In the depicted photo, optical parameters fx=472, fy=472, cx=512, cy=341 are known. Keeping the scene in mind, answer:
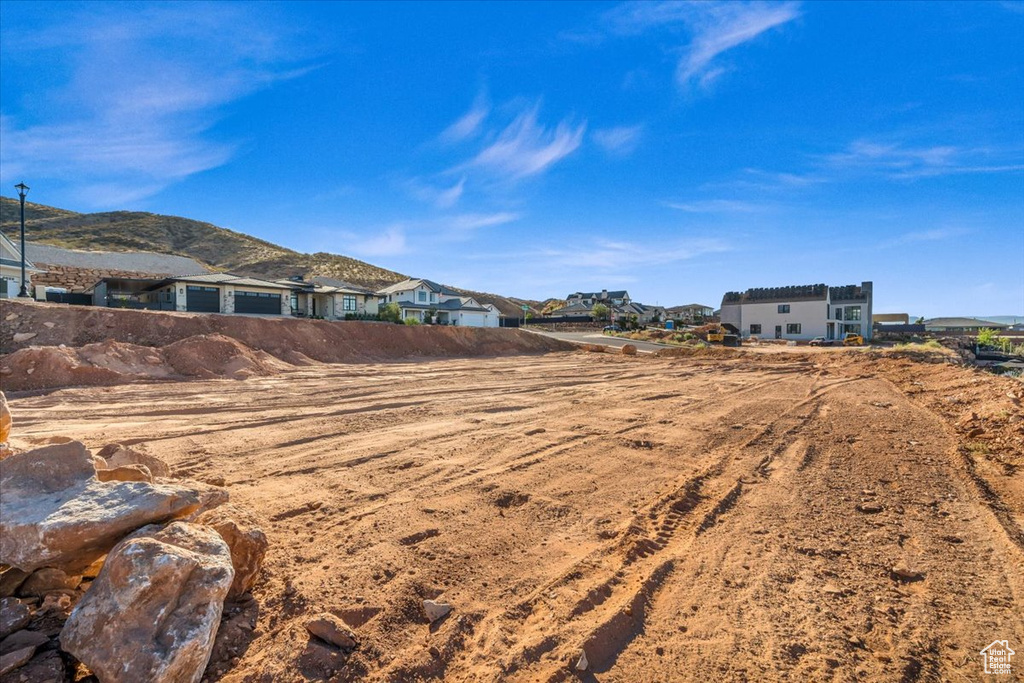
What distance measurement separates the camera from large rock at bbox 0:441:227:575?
2881 millimetres

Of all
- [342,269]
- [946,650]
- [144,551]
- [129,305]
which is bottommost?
[946,650]

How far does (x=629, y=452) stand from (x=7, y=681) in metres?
6.59

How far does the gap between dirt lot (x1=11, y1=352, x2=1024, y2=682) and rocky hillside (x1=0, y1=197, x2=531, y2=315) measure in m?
75.2

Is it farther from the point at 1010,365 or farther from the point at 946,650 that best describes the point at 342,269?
the point at 946,650

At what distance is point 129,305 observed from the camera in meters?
32.4

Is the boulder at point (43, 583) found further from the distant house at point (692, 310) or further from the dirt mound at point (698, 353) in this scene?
the distant house at point (692, 310)

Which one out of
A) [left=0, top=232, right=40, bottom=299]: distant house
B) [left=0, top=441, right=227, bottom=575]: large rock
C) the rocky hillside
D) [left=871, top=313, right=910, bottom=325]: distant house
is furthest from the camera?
[left=871, top=313, right=910, bottom=325]: distant house

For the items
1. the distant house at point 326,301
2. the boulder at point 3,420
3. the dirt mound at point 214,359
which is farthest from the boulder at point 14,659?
the distant house at point 326,301

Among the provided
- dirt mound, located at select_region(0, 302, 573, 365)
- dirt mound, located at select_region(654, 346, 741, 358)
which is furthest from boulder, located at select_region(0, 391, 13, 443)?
dirt mound, located at select_region(654, 346, 741, 358)

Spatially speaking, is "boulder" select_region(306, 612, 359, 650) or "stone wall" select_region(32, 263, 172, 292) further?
"stone wall" select_region(32, 263, 172, 292)

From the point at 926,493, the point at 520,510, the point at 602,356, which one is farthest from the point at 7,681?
the point at 602,356

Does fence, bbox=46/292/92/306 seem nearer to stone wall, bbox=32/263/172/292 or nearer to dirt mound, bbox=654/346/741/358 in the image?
stone wall, bbox=32/263/172/292

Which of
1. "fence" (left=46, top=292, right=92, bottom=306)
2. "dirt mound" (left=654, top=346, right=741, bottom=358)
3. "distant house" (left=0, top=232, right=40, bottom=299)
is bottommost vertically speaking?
"dirt mound" (left=654, top=346, right=741, bottom=358)

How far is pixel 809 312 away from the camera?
183ft
